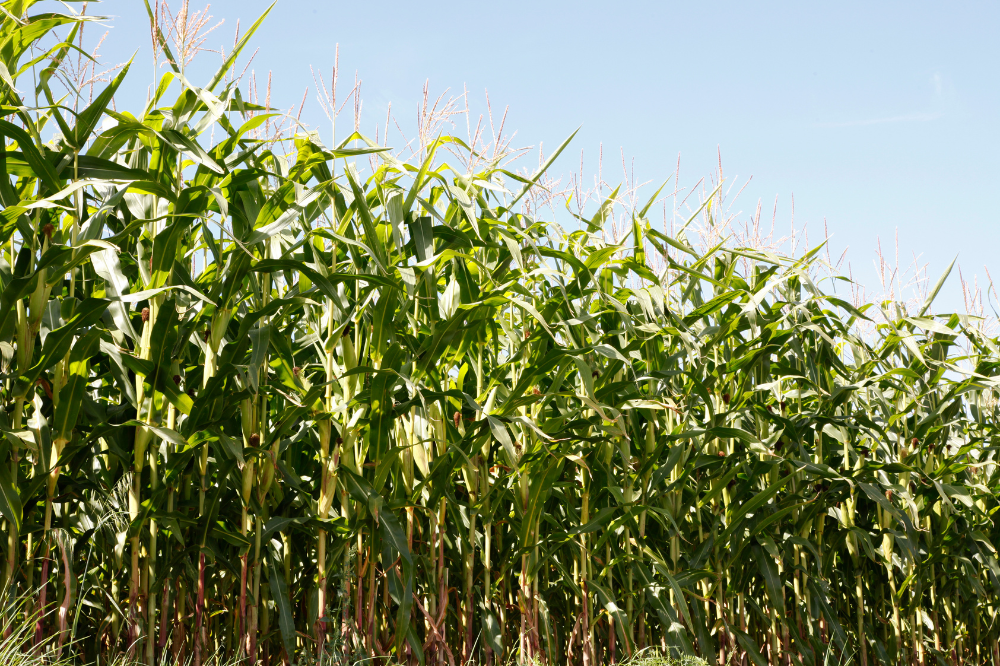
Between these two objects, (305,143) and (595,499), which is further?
(595,499)

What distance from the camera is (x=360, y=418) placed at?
2.15 m

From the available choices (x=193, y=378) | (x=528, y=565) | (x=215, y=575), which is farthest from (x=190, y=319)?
(x=528, y=565)

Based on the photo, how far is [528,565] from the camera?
8.35 ft

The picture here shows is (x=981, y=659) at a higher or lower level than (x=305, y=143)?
lower

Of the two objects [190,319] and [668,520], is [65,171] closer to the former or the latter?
[190,319]

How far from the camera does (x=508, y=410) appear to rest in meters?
2.18

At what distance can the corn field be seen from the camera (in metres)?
1.81

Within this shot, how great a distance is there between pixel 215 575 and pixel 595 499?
1.33 m

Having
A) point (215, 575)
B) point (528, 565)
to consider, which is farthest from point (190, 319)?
point (528, 565)

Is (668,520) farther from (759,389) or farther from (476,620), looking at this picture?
(476,620)

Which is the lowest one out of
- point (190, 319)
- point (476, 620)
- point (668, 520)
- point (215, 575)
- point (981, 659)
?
point (981, 659)

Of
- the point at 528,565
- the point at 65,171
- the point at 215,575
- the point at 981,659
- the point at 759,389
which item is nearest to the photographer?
the point at 65,171

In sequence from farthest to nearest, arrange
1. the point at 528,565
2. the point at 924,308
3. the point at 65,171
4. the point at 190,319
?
1. the point at 924,308
2. the point at 528,565
3. the point at 190,319
4. the point at 65,171

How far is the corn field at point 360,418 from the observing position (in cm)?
Answer: 181
